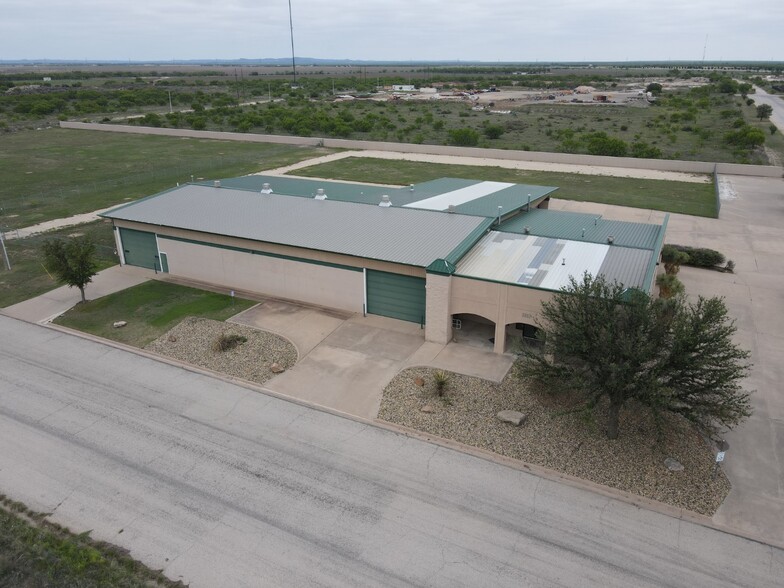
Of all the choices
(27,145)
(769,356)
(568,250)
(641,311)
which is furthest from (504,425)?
(27,145)

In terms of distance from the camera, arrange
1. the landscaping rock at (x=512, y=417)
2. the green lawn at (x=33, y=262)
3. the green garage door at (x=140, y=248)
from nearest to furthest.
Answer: the landscaping rock at (x=512, y=417), the green lawn at (x=33, y=262), the green garage door at (x=140, y=248)

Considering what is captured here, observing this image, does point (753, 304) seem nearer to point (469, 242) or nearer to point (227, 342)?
point (469, 242)

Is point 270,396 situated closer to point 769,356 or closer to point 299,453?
point 299,453

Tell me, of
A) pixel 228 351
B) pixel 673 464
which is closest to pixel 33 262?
pixel 228 351

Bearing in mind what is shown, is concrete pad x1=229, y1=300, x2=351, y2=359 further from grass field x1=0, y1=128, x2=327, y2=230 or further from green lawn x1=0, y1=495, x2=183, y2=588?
grass field x1=0, y1=128, x2=327, y2=230

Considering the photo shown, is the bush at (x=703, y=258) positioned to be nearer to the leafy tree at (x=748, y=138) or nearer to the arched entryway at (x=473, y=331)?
the arched entryway at (x=473, y=331)

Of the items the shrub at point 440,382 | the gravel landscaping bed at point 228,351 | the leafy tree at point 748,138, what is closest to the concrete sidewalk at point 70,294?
the gravel landscaping bed at point 228,351
